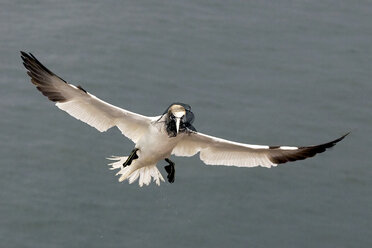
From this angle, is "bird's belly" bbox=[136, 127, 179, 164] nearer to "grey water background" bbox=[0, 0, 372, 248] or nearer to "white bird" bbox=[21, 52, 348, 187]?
"white bird" bbox=[21, 52, 348, 187]

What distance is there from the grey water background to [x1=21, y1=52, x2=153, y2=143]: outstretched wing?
5.02 meters

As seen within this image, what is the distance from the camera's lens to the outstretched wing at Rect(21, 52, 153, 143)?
66.4ft

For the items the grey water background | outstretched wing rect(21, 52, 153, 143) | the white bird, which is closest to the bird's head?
the white bird

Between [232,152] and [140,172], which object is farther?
[140,172]

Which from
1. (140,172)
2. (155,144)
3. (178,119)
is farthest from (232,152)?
(178,119)

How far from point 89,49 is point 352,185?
9.42 m

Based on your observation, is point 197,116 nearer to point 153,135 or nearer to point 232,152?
point 232,152

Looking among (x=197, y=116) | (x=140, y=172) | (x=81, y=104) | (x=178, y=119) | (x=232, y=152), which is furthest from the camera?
(x=197, y=116)

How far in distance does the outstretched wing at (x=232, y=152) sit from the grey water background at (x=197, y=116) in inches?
179

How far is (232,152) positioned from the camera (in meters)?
21.4

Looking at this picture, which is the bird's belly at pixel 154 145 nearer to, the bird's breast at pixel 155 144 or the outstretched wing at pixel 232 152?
the bird's breast at pixel 155 144

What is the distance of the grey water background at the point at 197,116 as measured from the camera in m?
26.0

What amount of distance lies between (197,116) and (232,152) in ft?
25.4

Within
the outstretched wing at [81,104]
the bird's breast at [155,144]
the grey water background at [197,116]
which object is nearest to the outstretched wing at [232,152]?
the bird's breast at [155,144]
